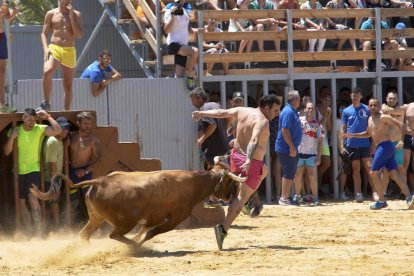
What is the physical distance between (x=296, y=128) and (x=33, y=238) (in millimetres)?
5583

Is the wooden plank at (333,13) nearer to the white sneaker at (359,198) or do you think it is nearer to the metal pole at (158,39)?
the metal pole at (158,39)

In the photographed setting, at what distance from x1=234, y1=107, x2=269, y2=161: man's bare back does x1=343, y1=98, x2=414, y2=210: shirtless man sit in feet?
14.9

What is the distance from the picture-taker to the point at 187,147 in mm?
18484

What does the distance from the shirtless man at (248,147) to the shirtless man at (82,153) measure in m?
2.13

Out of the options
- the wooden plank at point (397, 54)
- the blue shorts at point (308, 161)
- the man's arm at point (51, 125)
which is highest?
the wooden plank at point (397, 54)

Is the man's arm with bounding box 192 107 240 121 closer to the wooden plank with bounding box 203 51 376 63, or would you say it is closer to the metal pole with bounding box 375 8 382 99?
the wooden plank with bounding box 203 51 376 63

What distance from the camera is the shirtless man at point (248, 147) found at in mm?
12758

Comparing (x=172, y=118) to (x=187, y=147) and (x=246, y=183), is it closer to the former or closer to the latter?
(x=187, y=147)

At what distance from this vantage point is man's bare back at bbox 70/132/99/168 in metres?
14.6

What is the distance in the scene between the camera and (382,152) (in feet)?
57.0

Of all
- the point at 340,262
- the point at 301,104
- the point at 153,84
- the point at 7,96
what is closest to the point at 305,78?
the point at 301,104

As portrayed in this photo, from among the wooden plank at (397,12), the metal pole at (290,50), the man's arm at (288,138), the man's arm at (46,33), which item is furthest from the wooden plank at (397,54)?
the man's arm at (46,33)

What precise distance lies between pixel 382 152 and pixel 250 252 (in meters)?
5.91

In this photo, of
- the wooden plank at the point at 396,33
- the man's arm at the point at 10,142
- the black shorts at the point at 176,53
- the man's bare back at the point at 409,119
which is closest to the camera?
the man's arm at the point at 10,142
